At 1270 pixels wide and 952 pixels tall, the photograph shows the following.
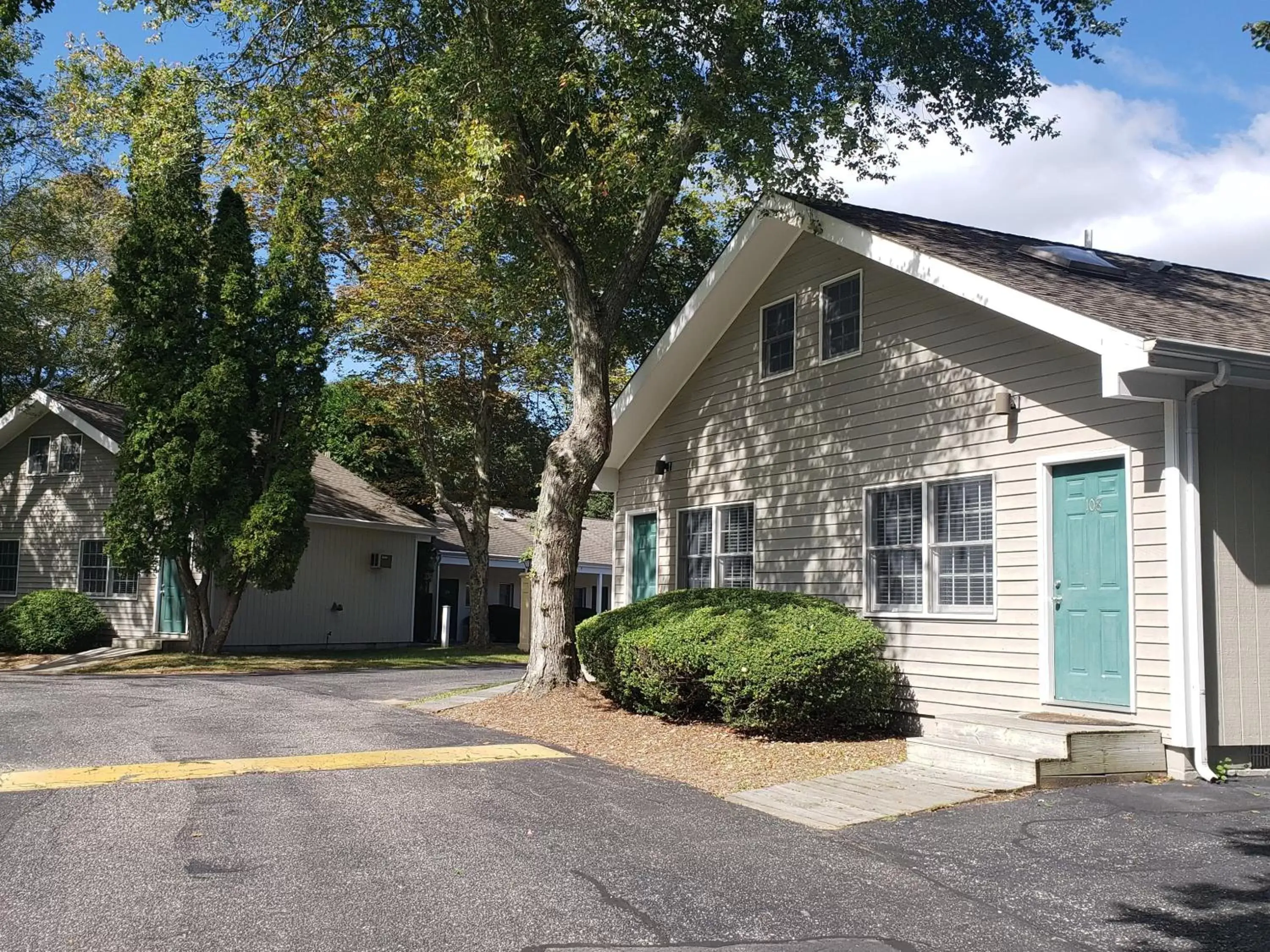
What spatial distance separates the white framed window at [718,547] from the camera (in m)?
13.6

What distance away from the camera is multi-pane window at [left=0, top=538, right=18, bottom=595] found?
85.6ft

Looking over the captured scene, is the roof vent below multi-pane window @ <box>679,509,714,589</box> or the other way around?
the other way around

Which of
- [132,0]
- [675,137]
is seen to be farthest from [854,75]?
[132,0]

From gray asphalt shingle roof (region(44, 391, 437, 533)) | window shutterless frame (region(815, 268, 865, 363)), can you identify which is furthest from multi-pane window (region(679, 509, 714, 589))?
gray asphalt shingle roof (region(44, 391, 437, 533))

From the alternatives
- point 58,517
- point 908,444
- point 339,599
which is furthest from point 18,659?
point 908,444

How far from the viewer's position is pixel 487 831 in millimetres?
6605

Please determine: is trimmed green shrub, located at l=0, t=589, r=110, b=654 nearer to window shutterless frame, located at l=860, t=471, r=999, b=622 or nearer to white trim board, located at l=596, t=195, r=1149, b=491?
white trim board, located at l=596, t=195, r=1149, b=491

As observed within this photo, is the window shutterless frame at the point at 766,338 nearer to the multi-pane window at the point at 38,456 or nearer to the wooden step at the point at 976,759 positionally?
the wooden step at the point at 976,759

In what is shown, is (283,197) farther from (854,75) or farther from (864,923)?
(864,923)

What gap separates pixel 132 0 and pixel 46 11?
4.71m

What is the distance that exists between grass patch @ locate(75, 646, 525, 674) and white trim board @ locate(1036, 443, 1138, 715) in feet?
44.7

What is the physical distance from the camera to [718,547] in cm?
1406

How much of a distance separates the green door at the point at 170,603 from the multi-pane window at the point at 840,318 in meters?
16.1

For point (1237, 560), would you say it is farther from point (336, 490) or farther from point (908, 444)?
point (336, 490)
